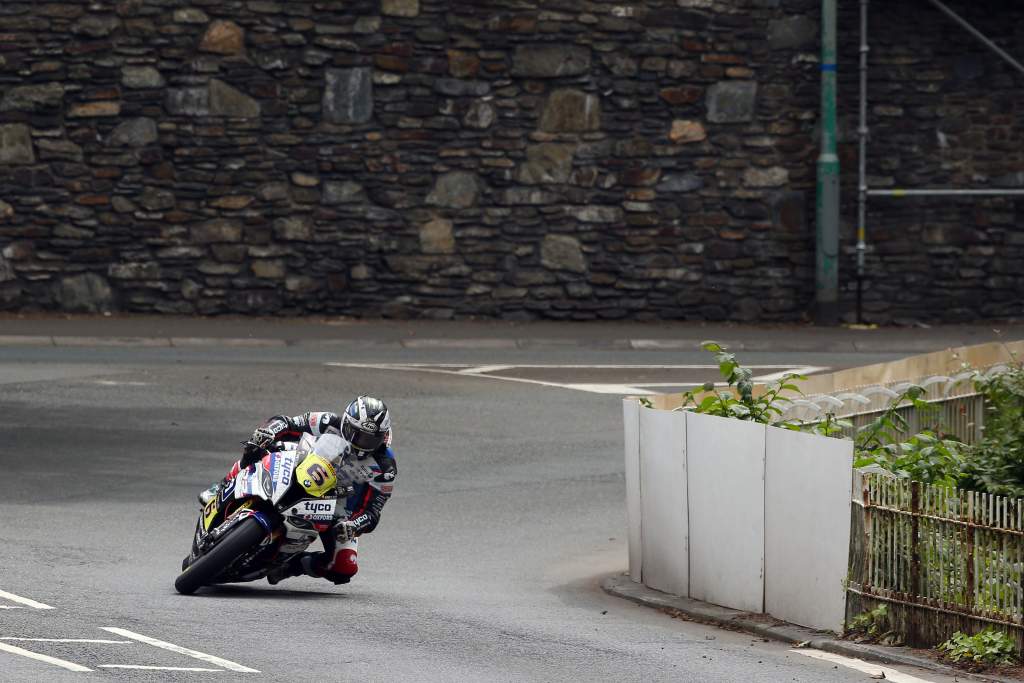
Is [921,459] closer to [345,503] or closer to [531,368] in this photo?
[345,503]

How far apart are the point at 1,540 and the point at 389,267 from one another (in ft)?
44.2

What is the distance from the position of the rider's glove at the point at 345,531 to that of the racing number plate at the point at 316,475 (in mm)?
363

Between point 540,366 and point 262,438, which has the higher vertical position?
point 262,438

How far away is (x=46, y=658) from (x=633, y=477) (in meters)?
4.81

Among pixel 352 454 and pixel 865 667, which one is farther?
pixel 352 454

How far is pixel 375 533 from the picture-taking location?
14.0 metres

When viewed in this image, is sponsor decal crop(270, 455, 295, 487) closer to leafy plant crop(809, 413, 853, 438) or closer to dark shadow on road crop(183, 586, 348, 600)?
dark shadow on road crop(183, 586, 348, 600)

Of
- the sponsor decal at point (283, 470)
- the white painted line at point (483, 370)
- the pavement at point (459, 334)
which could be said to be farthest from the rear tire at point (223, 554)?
the pavement at point (459, 334)

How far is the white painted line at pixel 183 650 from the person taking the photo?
8.61 meters

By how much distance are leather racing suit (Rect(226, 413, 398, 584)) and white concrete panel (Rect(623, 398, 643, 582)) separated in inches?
68.7

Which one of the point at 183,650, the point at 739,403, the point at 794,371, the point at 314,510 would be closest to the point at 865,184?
the point at 794,371

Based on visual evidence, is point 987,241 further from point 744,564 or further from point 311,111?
point 744,564

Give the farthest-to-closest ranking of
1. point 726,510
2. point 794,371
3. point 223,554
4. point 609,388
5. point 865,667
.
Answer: point 794,371, point 609,388, point 726,510, point 223,554, point 865,667

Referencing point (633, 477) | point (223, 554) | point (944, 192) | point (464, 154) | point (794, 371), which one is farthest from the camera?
point (944, 192)
